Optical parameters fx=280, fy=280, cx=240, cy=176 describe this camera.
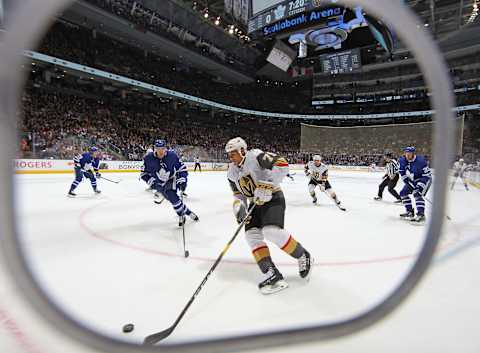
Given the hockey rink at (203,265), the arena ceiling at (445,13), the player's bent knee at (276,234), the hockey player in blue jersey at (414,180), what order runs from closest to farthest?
the hockey rink at (203,265)
the player's bent knee at (276,234)
the hockey player in blue jersey at (414,180)
the arena ceiling at (445,13)

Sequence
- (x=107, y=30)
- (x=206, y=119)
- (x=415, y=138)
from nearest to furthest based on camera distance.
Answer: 1. (x=107, y=30)
2. (x=415, y=138)
3. (x=206, y=119)

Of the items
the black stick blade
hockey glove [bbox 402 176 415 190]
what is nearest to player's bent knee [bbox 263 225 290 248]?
the black stick blade

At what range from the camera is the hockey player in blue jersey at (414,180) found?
16.0 feet

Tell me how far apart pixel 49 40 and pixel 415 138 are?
3135 centimetres

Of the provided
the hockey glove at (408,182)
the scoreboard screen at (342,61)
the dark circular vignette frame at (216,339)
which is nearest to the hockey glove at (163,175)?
the dark circular vignette frame at (216,339)

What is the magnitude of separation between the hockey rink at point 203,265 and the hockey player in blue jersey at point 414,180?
35cm

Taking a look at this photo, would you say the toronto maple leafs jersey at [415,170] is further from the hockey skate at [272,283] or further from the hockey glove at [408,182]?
the hockey skate at [272,283]

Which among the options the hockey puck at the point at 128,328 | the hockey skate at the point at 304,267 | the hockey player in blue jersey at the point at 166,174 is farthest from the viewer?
the hockey player in blue jersey at the point at 166,174

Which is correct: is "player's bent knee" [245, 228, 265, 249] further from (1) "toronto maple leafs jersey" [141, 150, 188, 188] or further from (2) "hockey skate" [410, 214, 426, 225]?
(2) "hockey skate" [410, 214, 426, 225]

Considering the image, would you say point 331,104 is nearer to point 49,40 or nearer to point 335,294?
point 49,40

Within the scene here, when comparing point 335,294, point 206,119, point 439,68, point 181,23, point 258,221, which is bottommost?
point 335,294

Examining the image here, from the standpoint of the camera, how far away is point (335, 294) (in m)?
2.29

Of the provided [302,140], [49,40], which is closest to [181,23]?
[49,40]

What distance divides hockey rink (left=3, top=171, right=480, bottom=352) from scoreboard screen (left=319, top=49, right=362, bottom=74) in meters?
17.9
